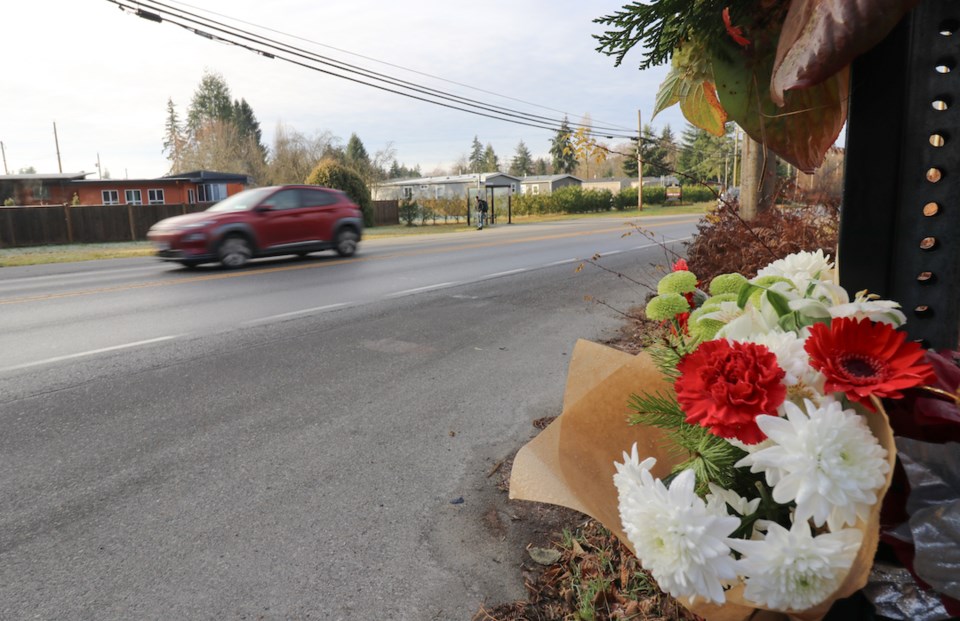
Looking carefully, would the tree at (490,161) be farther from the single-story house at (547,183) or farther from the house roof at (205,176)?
the house roof at (205,176)

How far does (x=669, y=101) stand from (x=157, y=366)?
20.2 ft

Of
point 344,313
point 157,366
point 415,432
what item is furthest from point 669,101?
point 344,313

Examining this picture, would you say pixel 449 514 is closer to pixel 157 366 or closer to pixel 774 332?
pixel 774 332

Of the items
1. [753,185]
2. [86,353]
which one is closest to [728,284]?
[753,185]

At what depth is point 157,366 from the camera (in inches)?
238

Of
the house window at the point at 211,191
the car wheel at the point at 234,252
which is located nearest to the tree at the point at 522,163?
the house window at the point at 211,191

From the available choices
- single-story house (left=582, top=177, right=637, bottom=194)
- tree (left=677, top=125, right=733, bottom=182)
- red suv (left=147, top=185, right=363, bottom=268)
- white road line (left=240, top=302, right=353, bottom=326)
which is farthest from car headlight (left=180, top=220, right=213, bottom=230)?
single-story house (left=582, top=177, right=637, bottom=194)

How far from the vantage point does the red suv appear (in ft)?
42.2

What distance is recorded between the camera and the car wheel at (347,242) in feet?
51.0

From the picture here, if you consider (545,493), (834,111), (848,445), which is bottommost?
(545,493)

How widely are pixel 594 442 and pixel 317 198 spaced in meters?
14.9

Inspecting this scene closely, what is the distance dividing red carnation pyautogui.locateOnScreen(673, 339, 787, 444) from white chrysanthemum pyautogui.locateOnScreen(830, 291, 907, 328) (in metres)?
0.09

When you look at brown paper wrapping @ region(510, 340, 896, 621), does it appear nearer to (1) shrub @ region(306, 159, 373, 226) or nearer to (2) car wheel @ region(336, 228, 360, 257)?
(2) car wheel @ region(336, 228, 360, 257)

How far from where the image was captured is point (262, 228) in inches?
539
